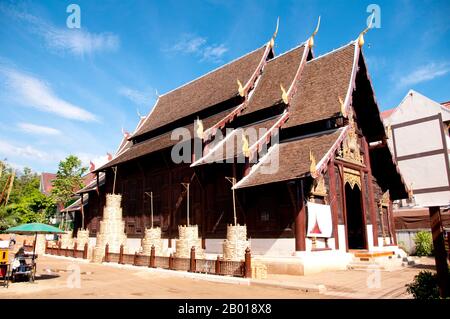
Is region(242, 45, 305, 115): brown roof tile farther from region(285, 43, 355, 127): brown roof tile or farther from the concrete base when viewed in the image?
the concrete base

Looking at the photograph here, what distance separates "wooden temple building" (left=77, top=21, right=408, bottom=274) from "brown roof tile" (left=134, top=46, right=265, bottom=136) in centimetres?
14

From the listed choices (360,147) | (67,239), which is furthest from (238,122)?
(67,239)

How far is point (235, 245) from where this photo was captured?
43.9 ft

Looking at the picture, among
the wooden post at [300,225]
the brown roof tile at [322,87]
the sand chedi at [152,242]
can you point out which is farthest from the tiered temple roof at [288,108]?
the sand chedi at [152,242]

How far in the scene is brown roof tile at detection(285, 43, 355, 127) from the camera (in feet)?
53.9

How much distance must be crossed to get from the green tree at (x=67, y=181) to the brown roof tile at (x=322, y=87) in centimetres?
2954

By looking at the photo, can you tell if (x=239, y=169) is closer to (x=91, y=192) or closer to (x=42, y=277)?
(x=42, y=277)

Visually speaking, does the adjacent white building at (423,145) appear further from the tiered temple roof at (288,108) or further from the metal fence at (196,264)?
the metal fence at (196,264)

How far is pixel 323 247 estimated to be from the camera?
1460 cm

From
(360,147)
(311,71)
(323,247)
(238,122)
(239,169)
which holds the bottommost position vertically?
(323,247)

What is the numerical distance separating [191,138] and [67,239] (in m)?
16.1

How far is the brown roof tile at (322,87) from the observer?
53.9ft

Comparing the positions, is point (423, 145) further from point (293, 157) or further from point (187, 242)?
point (187, 242)

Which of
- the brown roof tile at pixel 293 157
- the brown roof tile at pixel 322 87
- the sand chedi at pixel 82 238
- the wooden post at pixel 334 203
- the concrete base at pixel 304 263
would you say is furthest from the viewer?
the sand chedi at pixel 82 238
